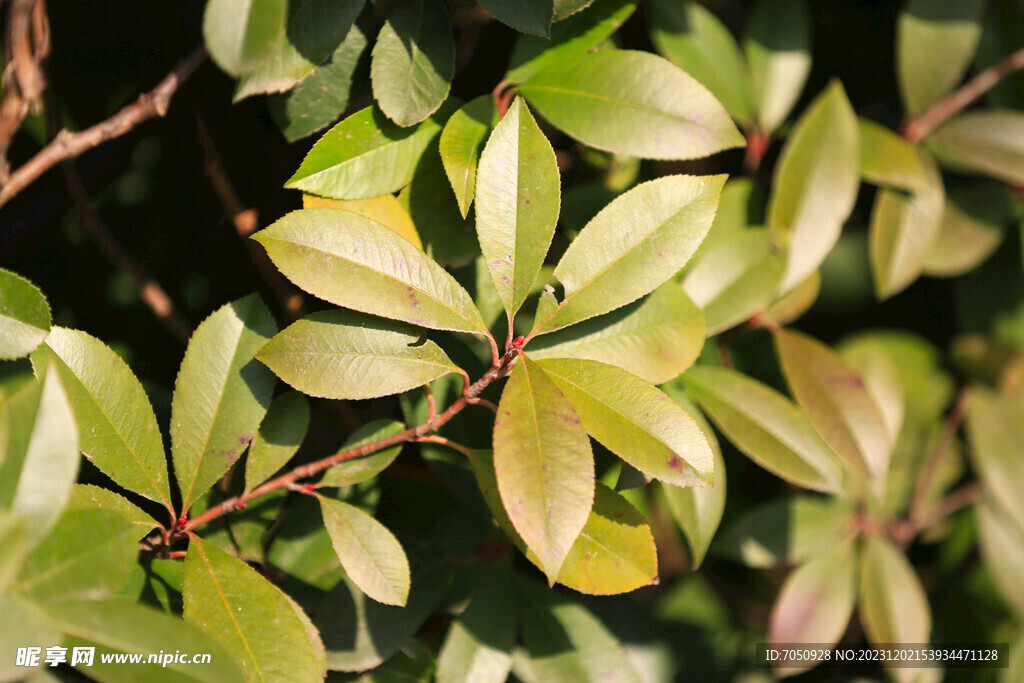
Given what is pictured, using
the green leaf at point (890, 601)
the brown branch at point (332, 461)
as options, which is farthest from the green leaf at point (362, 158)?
the green leaf at point (890, 601)

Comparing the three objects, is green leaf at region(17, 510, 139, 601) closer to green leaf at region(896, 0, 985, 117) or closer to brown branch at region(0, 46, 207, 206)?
brown branch at region(0, 46, 207, 206)

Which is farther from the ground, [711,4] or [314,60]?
[711,4]

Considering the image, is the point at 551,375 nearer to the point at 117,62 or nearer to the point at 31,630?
the point at 31,630

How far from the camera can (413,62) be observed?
69 cm

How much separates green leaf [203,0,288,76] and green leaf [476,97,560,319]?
0.20 metres

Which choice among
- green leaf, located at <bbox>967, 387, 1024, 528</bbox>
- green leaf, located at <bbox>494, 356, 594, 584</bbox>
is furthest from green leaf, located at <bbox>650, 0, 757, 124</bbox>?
green leaf, located at <bbox>967, 387, 1024, 528</bbox>

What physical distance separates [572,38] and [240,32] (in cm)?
37

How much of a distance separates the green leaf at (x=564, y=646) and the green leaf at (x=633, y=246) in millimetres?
431

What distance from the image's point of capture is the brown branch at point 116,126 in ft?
2.38

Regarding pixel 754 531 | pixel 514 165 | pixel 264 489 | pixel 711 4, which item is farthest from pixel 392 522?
pixel 711 4

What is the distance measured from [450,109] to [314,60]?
16cm

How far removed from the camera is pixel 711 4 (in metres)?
1.29

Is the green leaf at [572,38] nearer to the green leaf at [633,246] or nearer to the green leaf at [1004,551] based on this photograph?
the green leaf at [633,246]

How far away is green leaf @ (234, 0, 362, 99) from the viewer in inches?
25.0
